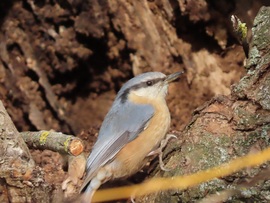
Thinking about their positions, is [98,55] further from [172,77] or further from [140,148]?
[140,148]

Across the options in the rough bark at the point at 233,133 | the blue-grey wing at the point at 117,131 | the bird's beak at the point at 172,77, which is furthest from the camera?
the bird's beak at the point at 172,77

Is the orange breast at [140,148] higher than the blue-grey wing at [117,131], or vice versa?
the blue-grey wing at [117,131]

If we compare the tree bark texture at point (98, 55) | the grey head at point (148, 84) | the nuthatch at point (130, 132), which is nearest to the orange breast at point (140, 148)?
the nuthatch at point (130, 132)

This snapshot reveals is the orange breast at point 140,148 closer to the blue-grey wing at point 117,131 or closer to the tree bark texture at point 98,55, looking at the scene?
the blue-grey wing at point 117,131

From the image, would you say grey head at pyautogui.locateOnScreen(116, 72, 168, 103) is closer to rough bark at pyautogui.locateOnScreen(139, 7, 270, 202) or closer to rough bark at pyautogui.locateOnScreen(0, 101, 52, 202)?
rough bark at pyautogui.locateOnScreen(139, 7, 270, 202)

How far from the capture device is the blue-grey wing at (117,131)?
9.12ft

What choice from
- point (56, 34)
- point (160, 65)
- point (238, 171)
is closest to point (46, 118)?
point (56, 34)

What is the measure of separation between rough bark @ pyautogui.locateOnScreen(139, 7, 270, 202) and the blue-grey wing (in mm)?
327

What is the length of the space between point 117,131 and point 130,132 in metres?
0.07

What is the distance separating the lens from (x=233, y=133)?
2377 millimetres

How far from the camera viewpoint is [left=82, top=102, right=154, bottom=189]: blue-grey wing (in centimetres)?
278

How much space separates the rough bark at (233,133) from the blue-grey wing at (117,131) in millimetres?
327

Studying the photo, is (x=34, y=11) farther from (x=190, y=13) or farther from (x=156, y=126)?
(x=156, y=126)

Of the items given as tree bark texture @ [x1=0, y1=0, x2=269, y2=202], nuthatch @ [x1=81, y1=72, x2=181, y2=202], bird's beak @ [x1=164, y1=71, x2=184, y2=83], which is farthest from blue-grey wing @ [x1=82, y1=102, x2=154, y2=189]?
tree bark texture @ [x1=0, y1=0, x2=269, y2=202]
